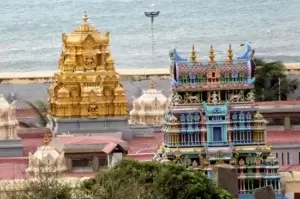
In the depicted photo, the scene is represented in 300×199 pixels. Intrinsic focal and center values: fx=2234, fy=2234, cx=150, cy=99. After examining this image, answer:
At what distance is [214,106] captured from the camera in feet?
112

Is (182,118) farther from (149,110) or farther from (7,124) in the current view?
(149,110)

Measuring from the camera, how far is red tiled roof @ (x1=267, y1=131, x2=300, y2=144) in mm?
40094

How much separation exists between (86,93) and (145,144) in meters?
1.85

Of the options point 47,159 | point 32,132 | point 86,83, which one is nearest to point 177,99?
point 47,159

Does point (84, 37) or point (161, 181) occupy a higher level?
point (84, 37)

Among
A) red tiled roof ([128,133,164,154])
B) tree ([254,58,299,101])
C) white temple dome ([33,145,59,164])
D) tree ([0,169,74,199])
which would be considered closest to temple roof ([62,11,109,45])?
red tiled roof ([128,133,164,154])

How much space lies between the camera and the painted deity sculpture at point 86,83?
146 feet

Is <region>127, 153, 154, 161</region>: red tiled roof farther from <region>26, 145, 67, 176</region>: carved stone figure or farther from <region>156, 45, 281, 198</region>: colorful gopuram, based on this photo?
<region>156, 45, 281, 198</region>: colorful gopuram

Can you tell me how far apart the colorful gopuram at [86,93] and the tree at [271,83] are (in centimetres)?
654

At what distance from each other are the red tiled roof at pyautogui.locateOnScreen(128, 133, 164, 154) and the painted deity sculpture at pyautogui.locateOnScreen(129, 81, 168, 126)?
101 cm

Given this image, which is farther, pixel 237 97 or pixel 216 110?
pixel 237 97

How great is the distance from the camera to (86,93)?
146 ft

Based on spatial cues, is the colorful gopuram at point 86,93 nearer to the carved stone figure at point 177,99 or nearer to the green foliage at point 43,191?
the carved stone figure at point 177,99

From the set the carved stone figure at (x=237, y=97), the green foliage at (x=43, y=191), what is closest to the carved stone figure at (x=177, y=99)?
the carved stone figure at (x=237, y=97)
